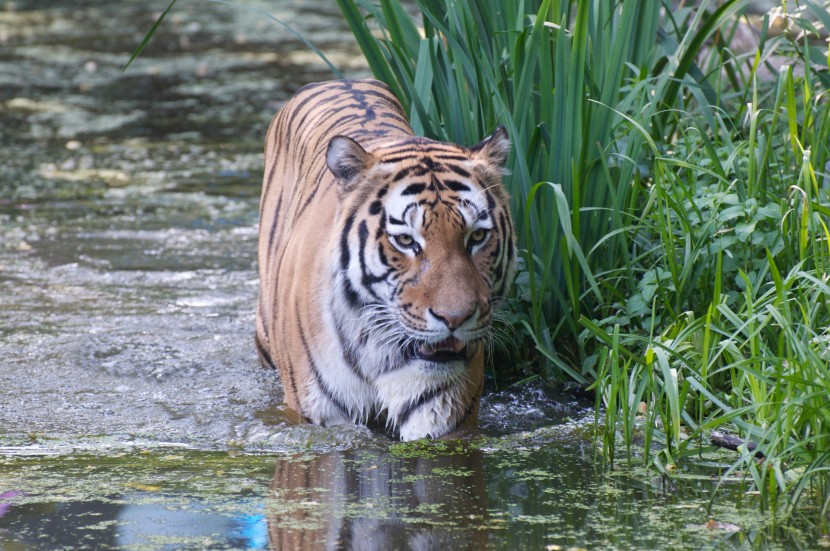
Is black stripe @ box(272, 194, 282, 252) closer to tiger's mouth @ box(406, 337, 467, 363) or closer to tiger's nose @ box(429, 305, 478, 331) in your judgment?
tiger's mouth @ box(406, 337, 467, 363)

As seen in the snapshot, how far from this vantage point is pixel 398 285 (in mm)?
3240

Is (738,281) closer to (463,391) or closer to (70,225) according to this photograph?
(463,391)

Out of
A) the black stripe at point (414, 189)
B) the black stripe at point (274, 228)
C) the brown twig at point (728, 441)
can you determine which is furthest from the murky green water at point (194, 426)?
the black stripe at point (414, 189)

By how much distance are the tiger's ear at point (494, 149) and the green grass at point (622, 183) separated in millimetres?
137

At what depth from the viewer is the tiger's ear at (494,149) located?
3.44 meters

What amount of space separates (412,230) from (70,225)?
3399 millimetres

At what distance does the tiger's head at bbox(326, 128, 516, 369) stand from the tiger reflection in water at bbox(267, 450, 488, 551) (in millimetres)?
316

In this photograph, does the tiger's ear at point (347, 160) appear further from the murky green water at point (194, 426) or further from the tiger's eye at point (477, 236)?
the murky green water at point (194, 426)

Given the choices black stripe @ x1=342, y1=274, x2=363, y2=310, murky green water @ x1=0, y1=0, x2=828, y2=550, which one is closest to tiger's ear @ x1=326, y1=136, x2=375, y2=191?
black stripe @ x1=342, y1=274, x2=363, y2=310

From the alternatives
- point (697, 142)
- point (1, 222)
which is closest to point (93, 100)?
point (1, 222)

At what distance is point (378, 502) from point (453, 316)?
20.2 inches

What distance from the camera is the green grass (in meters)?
3.36

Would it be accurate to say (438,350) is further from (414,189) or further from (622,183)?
(622,183)

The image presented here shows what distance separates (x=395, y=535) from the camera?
269cm
